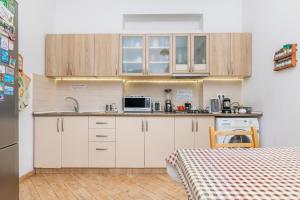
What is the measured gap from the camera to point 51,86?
147 inches

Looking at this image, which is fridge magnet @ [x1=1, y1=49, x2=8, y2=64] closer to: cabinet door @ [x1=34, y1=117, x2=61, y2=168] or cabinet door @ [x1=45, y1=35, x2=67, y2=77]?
cabinet door @ [x1=34, y1=117, x2=61, y2=168]

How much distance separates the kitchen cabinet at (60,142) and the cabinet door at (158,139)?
897mm

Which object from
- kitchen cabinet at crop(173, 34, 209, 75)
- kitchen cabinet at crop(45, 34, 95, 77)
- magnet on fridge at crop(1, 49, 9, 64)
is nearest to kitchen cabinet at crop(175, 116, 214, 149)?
kitchen cabinet at crop(173, 34, 209, 75)

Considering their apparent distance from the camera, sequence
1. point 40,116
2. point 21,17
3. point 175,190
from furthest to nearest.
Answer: point 40,116 → point 21,17 → point 175,190

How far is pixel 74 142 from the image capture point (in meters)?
3.30

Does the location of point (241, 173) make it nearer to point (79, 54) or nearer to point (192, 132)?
point (192, 132)

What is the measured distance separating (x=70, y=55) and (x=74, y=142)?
1337mm

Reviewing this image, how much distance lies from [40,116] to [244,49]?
3187mm

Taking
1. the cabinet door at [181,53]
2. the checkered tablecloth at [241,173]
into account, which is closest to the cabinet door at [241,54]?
the cabinet door at [181,53]

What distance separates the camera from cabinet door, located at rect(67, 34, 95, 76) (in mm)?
3551

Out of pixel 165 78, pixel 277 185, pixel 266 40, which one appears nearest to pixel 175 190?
pixel 165 78

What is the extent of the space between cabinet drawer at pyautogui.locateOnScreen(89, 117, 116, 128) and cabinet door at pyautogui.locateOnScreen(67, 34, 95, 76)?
2.41 ft

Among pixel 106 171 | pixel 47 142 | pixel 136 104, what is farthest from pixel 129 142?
pixel 47 142

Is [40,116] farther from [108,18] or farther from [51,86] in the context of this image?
[108,18]
